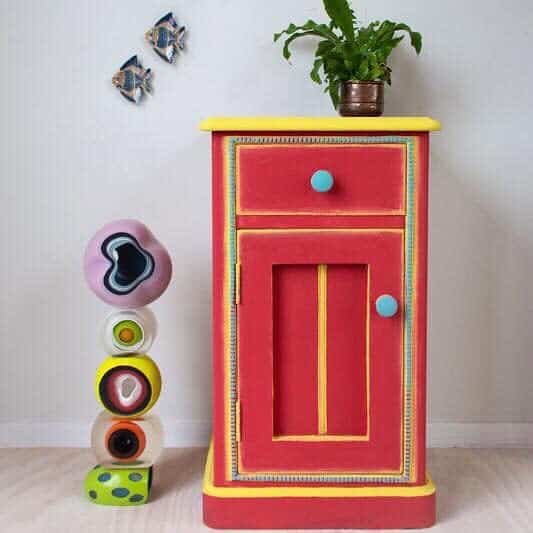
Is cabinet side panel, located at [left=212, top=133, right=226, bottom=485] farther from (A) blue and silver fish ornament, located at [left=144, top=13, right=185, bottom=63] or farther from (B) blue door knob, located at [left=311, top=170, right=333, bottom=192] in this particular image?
(A) blue and silver fish ornament, located at [left=144, top=13, right=185, bottom=63]

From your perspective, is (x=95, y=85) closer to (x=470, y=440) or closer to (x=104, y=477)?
(x=104, y=477)

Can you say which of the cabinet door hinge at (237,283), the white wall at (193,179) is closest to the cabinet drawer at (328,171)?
the cabinet door hinge at (237,283)

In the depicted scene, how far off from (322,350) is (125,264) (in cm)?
50

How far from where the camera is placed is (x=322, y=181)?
1.93m

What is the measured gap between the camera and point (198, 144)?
2.52 meters

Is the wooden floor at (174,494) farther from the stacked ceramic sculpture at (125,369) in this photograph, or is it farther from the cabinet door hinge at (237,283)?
the cabinet door hinge at (237,283)

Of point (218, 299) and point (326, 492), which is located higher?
point (218, 299)

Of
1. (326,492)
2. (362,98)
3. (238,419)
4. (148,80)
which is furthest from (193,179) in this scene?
(326,492)

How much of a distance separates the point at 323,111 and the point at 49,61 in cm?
75

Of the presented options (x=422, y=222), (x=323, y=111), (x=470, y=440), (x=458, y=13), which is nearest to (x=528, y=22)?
(x=458, y=13)

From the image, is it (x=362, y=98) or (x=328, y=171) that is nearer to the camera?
(x=328, y=171)

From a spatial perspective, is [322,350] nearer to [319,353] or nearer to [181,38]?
[319,353]

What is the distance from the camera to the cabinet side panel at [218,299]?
1969mm

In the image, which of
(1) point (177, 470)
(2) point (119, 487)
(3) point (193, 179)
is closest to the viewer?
(2) point (119, 487)
